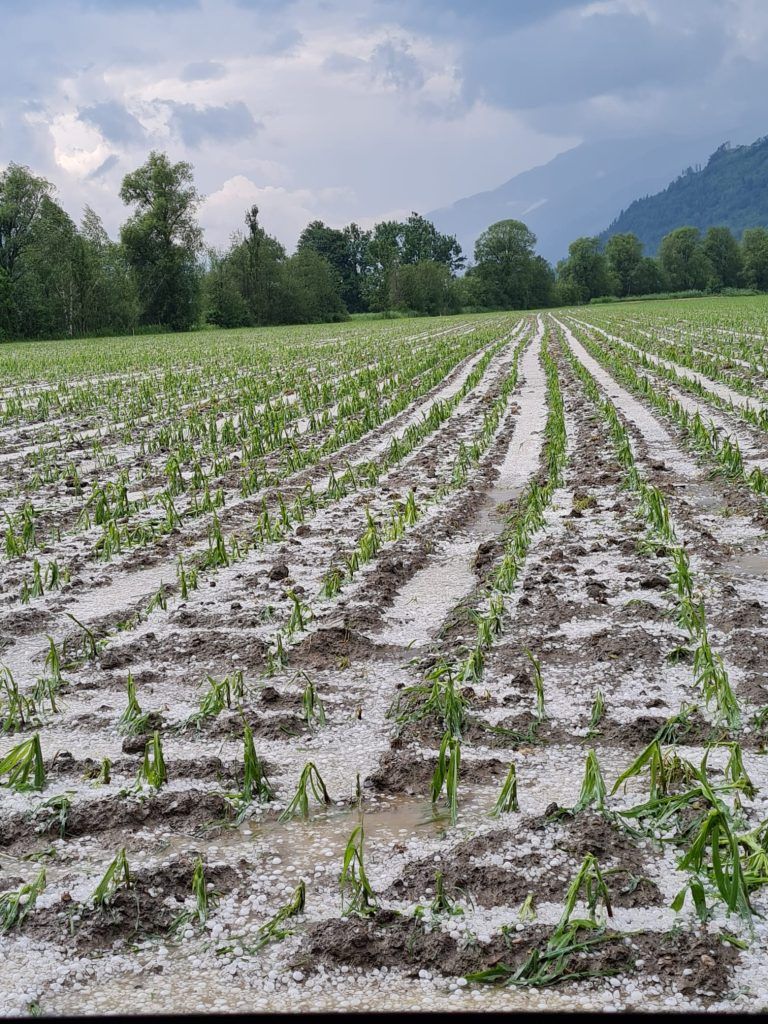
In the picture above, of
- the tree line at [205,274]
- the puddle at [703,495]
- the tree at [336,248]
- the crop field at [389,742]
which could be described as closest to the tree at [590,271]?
the tree line at [205,274]

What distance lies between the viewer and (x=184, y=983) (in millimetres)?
2385

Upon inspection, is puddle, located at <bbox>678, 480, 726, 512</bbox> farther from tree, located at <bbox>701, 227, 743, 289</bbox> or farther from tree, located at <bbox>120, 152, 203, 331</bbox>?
tree, located at <bbox>701, 227, 743, 289</bbox>

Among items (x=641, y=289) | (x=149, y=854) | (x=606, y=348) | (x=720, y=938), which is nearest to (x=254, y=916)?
(x=149, y=854)

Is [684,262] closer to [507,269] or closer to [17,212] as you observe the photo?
[507,269]

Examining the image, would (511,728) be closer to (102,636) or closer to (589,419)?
(102,636)

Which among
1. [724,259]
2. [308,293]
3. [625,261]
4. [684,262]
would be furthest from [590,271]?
[308,293]

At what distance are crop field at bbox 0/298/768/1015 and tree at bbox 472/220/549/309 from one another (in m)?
94.1

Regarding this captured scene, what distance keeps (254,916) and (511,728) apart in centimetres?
149

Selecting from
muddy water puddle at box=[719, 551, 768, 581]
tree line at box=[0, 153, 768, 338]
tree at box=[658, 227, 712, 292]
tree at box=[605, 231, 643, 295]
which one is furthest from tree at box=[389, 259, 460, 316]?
muddy water puddle at box=[719, 551, 768, 581]

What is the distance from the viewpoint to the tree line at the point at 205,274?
187ft

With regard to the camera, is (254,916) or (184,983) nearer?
(184,983)

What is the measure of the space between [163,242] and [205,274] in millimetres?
18309

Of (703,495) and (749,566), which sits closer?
(749,566)

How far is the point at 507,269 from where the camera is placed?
103250 millimetres
